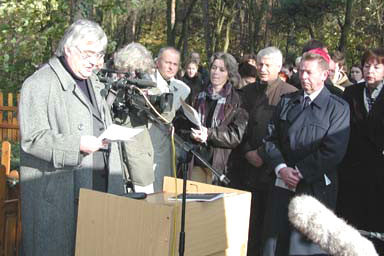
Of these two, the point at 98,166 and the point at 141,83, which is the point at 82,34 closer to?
the point at 141,83

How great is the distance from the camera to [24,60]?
11867mm

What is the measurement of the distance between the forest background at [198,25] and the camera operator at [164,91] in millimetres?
2616

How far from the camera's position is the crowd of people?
371 cm

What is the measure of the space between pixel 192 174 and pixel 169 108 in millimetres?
1565

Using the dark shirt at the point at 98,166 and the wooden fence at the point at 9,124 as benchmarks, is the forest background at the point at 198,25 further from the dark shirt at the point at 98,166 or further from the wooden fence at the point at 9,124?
the dark shirt at the point at 98,166

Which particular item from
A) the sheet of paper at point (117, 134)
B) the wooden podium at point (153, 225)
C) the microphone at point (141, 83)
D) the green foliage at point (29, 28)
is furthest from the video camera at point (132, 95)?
the green foliage at point (29, 28)

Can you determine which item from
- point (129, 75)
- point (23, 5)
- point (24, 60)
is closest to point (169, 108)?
point (129, 75)

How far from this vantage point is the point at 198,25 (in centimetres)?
3506

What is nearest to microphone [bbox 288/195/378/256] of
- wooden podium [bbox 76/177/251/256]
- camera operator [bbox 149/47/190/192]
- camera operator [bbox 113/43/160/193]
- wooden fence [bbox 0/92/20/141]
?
wooden podium [bbox 76/177/251/256]

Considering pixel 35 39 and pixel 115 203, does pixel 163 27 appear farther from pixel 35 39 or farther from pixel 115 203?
pixel 115 203

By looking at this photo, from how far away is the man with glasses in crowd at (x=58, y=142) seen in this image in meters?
3.59

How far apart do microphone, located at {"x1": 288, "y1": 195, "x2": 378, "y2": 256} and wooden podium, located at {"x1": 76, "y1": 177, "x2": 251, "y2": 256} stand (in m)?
0.89

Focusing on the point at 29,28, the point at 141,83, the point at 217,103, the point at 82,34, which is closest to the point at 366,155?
the point at 217,103

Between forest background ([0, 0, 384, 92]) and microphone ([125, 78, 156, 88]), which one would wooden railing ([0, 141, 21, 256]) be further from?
forest background ([0, 0, 384, 92])
